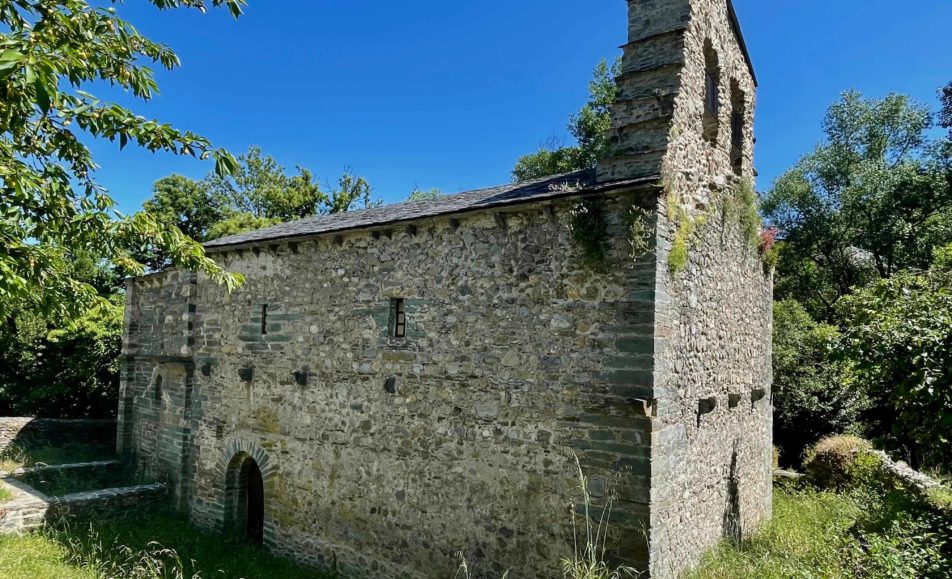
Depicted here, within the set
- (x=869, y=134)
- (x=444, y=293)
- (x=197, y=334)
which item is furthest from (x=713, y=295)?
(x=869, y=134)

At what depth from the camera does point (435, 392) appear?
753 cm

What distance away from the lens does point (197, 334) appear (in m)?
11.2

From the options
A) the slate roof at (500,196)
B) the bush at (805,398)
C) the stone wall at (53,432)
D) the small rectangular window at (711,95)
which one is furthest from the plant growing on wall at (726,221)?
the stone wall at (53,432)

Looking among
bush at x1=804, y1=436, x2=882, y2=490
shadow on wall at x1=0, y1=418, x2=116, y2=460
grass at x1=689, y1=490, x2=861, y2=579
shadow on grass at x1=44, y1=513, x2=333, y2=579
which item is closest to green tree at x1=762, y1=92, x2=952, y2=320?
bush at x1=804, y1=436, x2=882, y2=490

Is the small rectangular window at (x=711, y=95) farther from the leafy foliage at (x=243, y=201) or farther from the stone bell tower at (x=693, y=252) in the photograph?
the leafy foliage at (x=243, y=201)

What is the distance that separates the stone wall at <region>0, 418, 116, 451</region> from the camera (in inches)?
610

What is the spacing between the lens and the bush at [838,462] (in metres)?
11.3

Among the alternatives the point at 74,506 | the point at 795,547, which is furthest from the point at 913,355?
the point at 74,506

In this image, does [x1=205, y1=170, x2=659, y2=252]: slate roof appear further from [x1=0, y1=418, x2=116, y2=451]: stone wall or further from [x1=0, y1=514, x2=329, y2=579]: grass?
[x1=0, y1=418, x2=116, y2=451]: stone wall

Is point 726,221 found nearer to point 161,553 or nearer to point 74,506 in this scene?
point 161,553

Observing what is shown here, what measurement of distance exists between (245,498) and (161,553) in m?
1.66

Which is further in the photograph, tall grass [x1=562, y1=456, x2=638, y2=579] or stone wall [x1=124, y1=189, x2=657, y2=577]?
stone wall [x1=124, y1=189, x2=657, y2=577]

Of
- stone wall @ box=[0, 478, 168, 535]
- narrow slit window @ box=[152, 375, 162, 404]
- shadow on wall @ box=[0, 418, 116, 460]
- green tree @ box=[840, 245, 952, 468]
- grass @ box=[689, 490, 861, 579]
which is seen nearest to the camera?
green tree @ box=[840, 245, 952, 468]

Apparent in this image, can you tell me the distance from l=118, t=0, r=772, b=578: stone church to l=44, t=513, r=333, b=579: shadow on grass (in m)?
0.43
